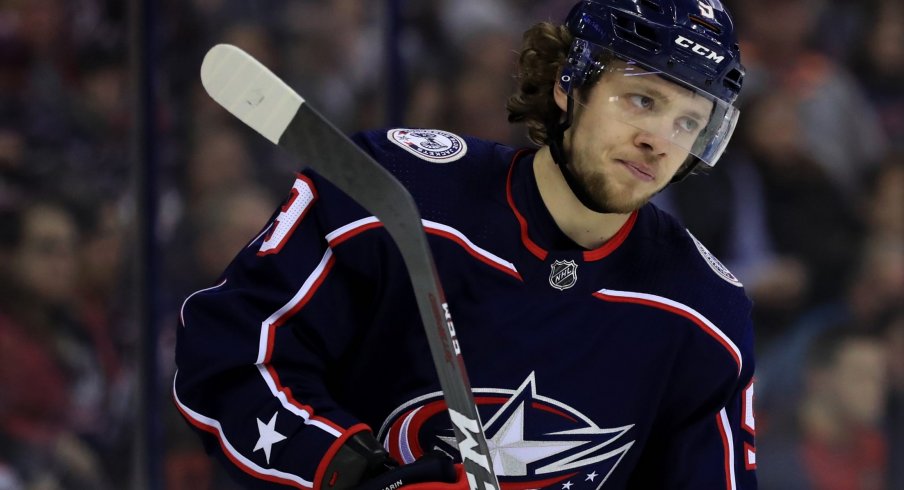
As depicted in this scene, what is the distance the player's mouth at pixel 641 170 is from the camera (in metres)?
1.47

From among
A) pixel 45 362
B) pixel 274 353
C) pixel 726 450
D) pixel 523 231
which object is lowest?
pixel 45 362

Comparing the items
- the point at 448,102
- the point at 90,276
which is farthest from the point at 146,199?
the point at 448,102

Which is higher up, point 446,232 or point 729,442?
point 446,232

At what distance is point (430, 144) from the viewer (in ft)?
5.10

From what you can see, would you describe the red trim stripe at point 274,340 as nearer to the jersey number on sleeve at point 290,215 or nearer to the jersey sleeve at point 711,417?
the jersey number on sleeve at point 290,215

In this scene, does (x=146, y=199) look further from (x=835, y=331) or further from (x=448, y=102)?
(x=835, y=331)

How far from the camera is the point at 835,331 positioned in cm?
292

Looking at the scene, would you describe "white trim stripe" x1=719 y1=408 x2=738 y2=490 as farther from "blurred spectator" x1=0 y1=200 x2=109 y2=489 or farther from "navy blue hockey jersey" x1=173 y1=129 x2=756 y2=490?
"blurred spectator" x1=0 y1=200 x2=109 y2=489

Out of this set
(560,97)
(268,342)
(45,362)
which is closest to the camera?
(268,342)

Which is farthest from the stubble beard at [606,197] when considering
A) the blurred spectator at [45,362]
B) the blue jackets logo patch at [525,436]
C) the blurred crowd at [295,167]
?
the blurred spectator at [45,362]

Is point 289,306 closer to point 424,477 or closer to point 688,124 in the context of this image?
point 424,477

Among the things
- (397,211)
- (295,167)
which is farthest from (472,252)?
(295,167)

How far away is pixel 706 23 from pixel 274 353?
0.62 meters

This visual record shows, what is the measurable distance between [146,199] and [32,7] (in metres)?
0.48
